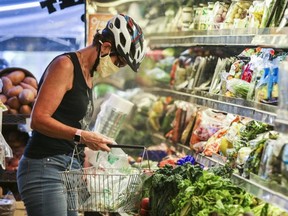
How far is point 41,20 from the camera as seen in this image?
7688 millimetres

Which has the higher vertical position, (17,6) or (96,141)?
(17,6)

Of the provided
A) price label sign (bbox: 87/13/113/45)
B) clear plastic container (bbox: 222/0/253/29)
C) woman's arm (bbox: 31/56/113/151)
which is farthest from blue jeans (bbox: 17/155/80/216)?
price label sign (bbox: 87/13/113/45)

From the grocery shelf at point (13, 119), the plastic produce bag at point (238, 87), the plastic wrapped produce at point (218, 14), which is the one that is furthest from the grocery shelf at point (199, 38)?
the grocery shelf at point (13, 119)

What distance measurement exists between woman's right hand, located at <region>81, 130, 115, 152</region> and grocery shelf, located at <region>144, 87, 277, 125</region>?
0.76m

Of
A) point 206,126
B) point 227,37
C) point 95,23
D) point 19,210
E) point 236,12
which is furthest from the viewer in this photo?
point 95,23

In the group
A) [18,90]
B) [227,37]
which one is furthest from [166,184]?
[18,90]

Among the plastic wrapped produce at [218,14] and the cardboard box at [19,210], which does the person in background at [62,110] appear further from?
the cardboard box at [19,210]

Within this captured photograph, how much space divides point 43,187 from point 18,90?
2.80 metres

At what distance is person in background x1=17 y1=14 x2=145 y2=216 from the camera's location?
4.13 meters

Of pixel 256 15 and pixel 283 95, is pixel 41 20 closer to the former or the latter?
pixel 256 15

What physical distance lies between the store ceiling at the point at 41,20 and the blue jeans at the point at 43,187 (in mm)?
3586

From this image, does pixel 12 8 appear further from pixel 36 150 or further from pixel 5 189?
pixel 36 150

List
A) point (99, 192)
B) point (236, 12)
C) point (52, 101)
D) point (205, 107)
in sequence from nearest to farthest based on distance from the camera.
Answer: point (99, 192) < point (52, 101) < point (236, 12) < point (205, 107)

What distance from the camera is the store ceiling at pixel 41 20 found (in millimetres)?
7633
